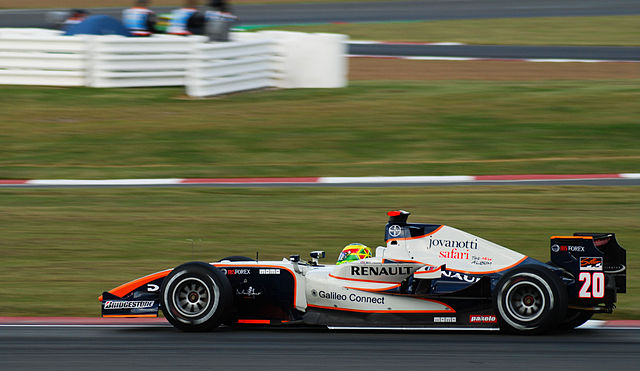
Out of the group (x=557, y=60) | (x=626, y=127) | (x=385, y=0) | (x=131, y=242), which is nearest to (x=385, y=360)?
(x=131, y=242)

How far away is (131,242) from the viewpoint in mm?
10508

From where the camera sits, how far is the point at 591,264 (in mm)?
6512

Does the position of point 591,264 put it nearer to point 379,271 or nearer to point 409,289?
point 409,289

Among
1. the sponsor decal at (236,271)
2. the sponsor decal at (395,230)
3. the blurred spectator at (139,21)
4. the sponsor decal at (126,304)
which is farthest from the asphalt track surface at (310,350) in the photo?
the blurred spectator at (139,21)

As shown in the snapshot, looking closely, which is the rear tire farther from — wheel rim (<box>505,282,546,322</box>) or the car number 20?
the car number 20

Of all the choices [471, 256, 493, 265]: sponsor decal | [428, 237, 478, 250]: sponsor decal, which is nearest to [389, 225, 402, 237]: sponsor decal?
[428, 237, 478, 250]: sponsor decal

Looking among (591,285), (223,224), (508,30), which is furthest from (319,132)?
(508,30)

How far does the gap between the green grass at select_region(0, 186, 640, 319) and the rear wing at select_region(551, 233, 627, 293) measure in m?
1.16

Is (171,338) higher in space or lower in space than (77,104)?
lower

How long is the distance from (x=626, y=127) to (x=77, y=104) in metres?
9.63

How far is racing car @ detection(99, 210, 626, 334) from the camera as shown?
650cm

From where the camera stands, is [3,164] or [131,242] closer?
[131,242]

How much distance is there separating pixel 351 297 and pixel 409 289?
0.41 meters

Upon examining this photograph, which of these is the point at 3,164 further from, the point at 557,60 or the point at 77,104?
the point at 557,60
